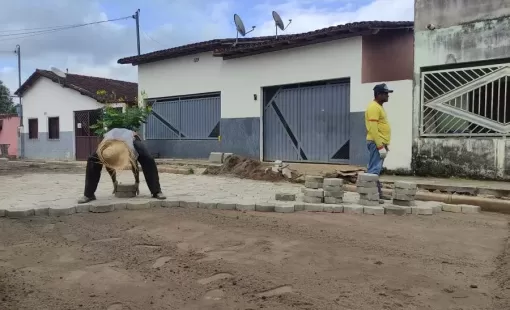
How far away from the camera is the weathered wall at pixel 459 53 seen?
871cm

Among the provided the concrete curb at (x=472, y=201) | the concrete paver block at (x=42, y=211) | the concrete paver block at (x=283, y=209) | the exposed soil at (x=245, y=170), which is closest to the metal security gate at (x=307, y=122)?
the exposed soil at (x=245, y=170)

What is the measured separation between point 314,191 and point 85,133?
1706 cm

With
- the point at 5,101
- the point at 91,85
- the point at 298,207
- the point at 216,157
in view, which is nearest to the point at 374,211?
the point at 298,207

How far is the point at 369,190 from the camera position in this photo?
6609 millimetres

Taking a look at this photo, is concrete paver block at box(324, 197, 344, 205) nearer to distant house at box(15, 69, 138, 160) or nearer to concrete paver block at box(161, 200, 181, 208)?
concrete paver block at box(161, 200, 181, 208)

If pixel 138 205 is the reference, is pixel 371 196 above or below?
above

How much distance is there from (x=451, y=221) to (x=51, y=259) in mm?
4846

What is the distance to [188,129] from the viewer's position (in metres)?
15.7

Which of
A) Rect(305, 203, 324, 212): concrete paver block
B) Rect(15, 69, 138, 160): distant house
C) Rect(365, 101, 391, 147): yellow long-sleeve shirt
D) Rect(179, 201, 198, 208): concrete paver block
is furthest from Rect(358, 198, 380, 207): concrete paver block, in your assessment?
Rect(15, 69, 138, 160): distant house

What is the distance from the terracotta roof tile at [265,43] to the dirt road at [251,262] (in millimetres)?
5674

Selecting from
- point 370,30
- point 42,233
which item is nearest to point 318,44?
point 370,30

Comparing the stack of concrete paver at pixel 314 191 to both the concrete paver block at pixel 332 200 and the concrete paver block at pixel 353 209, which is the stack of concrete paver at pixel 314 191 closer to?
the concrete paver block at pixel 332 200

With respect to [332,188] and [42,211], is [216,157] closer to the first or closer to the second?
[332,188]

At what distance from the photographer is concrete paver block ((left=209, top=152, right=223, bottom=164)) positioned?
43.9ft
